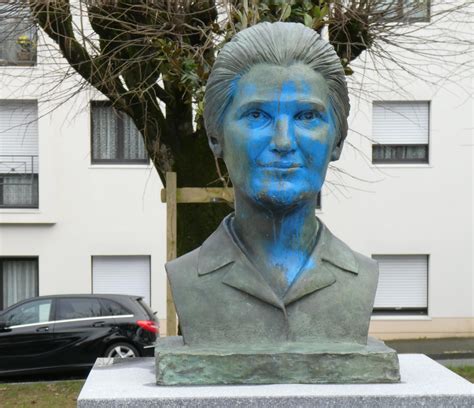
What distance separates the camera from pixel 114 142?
1564cm

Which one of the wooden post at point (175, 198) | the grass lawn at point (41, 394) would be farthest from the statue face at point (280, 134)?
the grass lawn at point (41, 394)

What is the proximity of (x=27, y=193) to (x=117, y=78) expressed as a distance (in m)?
8.53

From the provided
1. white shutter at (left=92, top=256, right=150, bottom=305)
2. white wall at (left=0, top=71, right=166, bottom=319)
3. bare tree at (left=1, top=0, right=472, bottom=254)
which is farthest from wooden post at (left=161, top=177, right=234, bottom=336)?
white shutter at (left=92, top=256, right=150, bottom=305)

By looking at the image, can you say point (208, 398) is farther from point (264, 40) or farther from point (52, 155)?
point (52, 155)

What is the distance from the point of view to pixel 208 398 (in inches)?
129

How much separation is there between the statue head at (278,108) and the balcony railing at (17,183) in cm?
1273

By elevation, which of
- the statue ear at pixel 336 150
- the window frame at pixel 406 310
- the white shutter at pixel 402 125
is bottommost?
the window frame at pixel 406 310

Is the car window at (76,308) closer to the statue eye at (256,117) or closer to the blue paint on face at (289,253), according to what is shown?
the blue paint on face at (289,253)

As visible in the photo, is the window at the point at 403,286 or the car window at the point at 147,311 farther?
the window at the point at 403,286

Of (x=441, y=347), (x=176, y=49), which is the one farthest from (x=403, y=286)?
(x=176, y=49)

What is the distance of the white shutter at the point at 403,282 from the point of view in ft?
52.4

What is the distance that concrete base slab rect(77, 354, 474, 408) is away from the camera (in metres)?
3.28

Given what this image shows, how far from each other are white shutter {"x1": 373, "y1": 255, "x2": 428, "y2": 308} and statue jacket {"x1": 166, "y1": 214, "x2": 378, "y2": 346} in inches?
489

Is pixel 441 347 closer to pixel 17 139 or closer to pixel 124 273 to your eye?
pixel 124 273
